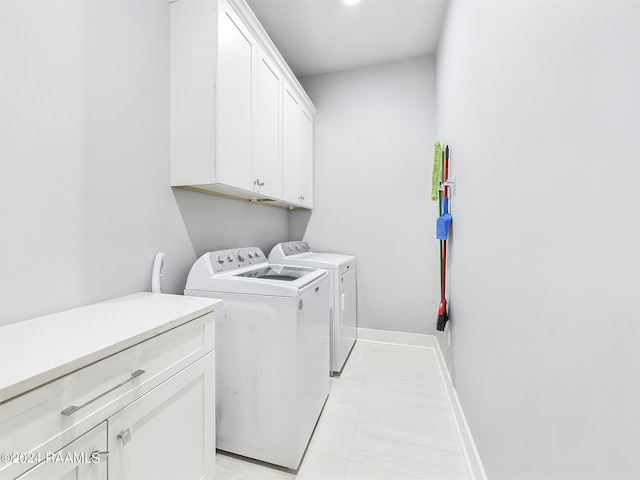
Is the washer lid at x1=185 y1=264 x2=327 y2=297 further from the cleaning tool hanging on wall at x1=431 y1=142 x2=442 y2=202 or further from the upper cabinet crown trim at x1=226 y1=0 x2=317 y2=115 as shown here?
the upper cabinet crown trim at x1=226 y1=0 x2=317 y2=115

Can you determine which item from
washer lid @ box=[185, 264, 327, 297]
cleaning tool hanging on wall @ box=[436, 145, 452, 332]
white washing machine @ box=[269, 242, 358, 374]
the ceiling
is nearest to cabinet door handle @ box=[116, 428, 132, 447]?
washer lid @ box=[185, 264, 327, 297]

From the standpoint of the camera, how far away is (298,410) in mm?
1321

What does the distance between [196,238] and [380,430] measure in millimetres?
1596

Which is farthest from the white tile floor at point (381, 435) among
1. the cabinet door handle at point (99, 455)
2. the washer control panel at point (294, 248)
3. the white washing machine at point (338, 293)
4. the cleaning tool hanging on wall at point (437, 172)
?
the cleaning tool hanging on wall at point (437, 172)

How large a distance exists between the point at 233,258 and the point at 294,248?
35.0 inches

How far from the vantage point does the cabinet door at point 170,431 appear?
2.47ft

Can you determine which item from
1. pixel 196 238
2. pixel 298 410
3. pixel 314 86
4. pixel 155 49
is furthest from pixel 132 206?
pixel 314 86

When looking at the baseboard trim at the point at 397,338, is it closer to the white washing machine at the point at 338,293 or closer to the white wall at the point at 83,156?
the white washing machine at the point at 338,293

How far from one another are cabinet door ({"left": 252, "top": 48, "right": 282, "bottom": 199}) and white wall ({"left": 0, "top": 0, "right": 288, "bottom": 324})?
1.67 feet

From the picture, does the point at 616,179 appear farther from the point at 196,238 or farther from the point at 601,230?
the point at 196,238

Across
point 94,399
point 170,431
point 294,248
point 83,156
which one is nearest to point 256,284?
point 170,431

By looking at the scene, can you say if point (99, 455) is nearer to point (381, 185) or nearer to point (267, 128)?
point (267, 128)

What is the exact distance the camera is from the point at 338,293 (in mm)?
2148

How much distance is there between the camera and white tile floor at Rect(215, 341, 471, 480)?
1.32m
